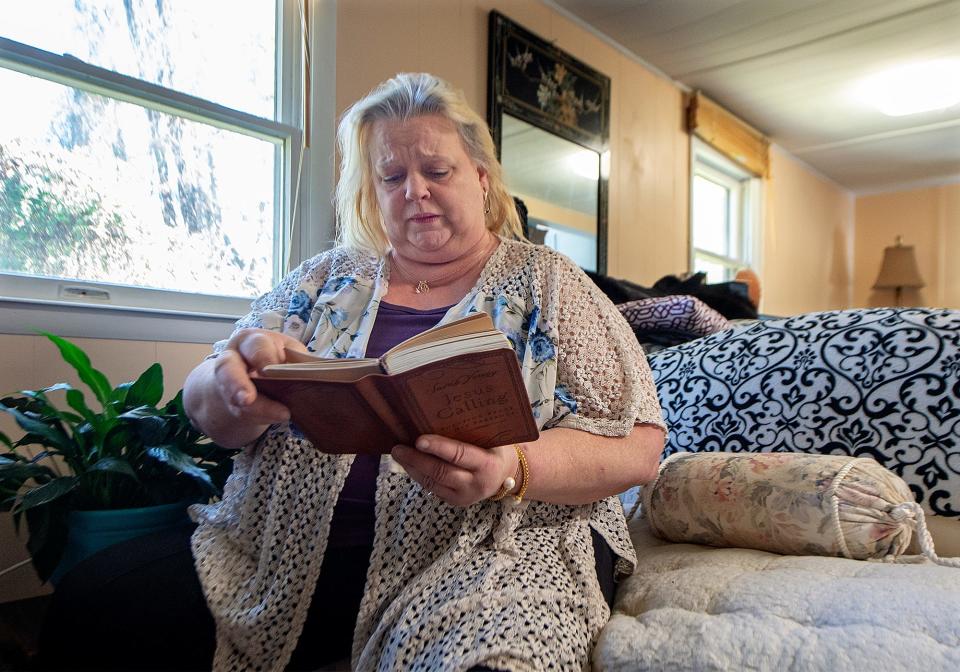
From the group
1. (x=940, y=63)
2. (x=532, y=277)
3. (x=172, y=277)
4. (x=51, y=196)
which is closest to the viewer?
(x=532, y=277)

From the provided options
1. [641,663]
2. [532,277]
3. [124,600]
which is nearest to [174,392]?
[124,600]

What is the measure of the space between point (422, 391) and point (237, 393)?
0.82 ft

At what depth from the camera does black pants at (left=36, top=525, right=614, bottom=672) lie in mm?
891

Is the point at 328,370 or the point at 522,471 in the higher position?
the point at 328,370

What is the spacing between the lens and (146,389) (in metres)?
1.30

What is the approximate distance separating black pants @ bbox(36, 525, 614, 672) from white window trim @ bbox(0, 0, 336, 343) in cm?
75

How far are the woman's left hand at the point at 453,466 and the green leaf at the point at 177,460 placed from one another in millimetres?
570

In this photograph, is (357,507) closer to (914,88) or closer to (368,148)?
(368,148)

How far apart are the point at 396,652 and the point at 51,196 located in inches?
54.4

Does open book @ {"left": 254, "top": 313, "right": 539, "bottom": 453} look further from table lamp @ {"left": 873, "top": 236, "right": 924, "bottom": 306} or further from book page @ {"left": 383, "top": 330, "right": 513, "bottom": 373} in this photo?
table lamp @ {"left": 873, "top": 236, "right": 924, "bottom": 306}

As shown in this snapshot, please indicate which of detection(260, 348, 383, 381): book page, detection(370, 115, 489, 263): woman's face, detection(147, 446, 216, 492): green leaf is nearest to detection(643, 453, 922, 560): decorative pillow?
detection(370, 115, 489, 263): woman's face

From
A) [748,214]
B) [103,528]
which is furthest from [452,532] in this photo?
[748,214]

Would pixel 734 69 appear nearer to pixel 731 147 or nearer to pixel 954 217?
pixel 731 147

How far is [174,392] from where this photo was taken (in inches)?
66.5
